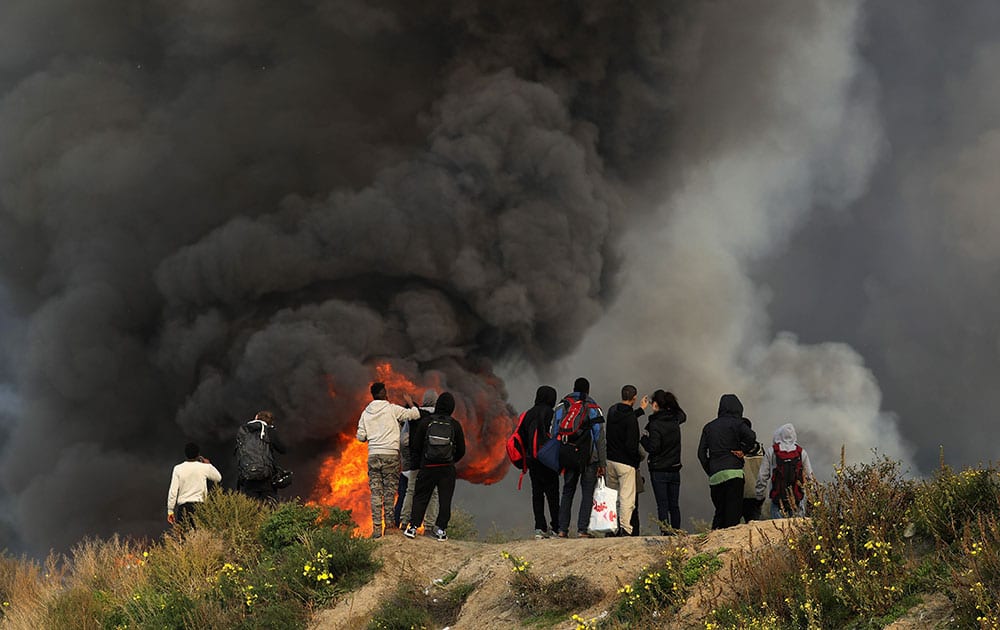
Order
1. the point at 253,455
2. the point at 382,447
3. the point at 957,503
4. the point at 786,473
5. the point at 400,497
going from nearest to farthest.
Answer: the point at 957,503, the point at 786,473, the point at 382,447, the point at 400,497, the point at 253,455

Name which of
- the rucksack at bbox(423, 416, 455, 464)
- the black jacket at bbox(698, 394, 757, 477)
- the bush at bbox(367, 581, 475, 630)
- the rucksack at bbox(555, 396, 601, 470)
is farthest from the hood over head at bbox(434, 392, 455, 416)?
the black jacket at bbox(698, 394, 757, 477)

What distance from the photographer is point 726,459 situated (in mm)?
12484

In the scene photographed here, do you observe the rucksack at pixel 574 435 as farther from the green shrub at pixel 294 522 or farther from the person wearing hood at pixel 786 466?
the green shrub at pixel 294 522

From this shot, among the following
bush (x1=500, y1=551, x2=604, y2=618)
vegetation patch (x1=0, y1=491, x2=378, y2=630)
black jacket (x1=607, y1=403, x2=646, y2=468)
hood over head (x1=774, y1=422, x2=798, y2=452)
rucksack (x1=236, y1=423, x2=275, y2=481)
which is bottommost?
bush (x1=500, y1=551, x2=604, y2=618)

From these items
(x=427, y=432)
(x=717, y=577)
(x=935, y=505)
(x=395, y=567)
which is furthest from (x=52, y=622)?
(x=935, y=505)

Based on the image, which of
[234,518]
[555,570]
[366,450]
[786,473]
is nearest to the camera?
[555,570]

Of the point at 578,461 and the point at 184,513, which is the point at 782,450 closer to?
the point at 578,461

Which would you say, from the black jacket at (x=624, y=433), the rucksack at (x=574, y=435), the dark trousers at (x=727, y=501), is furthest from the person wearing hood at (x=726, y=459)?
the rucksack at (x=574, y=435)

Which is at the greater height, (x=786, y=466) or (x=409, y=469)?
(x=409, y=469)

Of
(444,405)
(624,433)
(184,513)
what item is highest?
(444,405)

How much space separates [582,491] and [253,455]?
5189mm

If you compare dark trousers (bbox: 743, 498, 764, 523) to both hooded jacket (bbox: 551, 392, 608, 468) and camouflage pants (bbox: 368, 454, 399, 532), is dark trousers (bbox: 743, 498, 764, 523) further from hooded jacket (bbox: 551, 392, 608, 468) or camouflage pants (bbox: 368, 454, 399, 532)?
camouflage pants (bbox: 368, 454, 399, 532)

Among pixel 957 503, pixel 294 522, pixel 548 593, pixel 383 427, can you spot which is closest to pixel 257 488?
pixel 294 522

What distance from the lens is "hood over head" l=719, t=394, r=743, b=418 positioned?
41.8 feet
